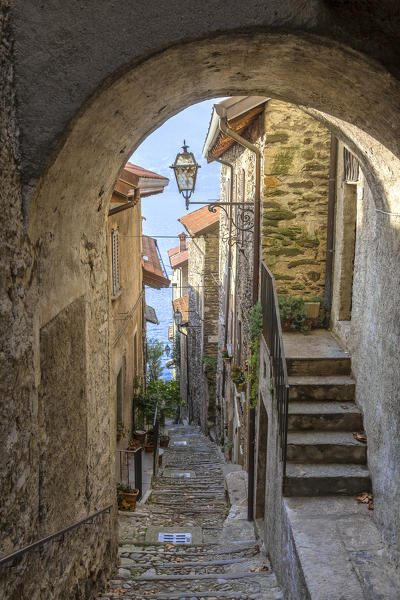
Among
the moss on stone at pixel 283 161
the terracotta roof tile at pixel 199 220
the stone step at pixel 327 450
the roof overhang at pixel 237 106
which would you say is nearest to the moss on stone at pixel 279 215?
the moss on stone at pixel 283 161

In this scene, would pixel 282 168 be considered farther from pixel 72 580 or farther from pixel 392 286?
pixel 72 580

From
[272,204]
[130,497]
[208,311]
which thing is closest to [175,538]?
[130,497]

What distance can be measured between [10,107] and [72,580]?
3.28 m

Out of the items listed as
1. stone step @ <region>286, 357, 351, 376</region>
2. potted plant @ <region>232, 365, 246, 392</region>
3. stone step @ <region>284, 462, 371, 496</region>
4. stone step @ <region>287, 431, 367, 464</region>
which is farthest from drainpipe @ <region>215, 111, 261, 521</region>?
stone step @ <region>284, 462, 371, 496</region>

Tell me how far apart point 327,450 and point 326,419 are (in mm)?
377

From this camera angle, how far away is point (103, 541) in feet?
16.1

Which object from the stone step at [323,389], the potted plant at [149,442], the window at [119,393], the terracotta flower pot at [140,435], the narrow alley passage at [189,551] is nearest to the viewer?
the narrow alley passage at [189,551]

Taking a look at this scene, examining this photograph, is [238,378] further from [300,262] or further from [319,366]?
[319,366]

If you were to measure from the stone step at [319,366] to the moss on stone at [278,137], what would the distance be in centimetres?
286

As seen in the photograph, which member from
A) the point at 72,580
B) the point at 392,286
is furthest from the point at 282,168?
the point at 72,580

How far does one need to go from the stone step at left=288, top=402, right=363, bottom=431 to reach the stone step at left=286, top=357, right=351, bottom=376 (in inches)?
24.0

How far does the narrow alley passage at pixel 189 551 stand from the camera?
4.94 meters

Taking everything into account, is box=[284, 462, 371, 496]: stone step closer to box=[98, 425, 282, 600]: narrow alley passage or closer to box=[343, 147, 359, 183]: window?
box=[98, 425, 282, 600]: narrow alley passage

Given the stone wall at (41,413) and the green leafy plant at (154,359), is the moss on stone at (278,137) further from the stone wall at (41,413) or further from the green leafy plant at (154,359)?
the green leafy plant at (154,359)
